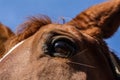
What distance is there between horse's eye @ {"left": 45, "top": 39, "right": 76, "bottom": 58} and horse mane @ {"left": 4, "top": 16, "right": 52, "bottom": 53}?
0.63m

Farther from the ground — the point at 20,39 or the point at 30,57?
the point at 20,39

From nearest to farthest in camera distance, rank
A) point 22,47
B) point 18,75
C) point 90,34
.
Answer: point 18,75
point 22,47
point 90,34

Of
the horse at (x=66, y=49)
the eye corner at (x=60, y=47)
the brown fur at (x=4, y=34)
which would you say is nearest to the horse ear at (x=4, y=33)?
the brown fur at (x=4, y=34)

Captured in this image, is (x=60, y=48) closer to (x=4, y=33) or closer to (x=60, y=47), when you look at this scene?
(x=60, y=47)

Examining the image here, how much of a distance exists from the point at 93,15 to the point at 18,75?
4.40ft

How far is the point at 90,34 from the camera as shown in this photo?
4801 mm

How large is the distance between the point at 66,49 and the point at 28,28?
2.72ft

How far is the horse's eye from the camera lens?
4207mm

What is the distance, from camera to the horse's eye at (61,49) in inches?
166

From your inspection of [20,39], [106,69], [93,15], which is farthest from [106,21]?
[20,39]

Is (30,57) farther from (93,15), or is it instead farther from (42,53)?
(93,15)

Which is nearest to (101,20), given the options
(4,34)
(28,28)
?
(28,28)

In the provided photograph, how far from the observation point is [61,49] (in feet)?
13.9

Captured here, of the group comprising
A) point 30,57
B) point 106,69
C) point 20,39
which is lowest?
point 106,69
